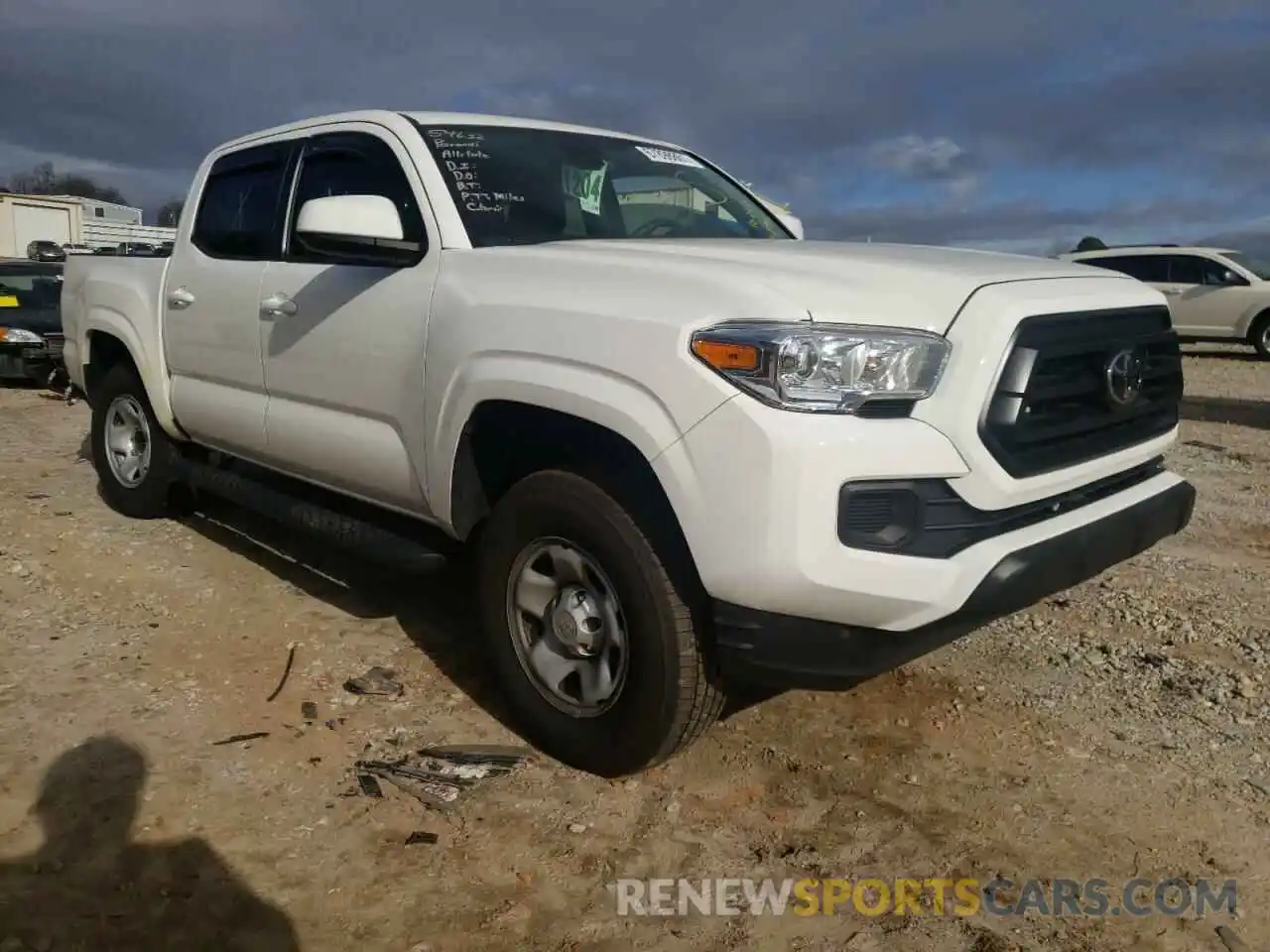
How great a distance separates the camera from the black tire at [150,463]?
212 inches

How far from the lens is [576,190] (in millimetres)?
3869

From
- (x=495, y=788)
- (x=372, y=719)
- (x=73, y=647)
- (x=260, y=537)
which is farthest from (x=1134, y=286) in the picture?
(x=260, y=537)

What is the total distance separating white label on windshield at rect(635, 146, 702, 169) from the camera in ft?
14.4

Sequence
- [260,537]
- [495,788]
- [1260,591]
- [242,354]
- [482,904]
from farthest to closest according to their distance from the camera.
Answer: [260,537]
[1260,591]
[242,354]
[495,788]
[482,904]

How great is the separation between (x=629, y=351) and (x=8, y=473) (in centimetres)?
649

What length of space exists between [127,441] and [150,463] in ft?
1.22

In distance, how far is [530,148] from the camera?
3.89 m

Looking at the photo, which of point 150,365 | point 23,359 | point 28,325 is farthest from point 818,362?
point 28,325

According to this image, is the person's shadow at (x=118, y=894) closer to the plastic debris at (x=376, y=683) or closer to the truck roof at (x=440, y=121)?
the plastic debris at (x=376, y=683)

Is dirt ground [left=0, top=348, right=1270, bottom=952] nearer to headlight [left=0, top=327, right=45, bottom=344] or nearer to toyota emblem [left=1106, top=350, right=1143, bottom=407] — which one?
toyota emblem [left=1106, top=350, right=1143, bottom=407]

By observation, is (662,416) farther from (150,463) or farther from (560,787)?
(150,463)

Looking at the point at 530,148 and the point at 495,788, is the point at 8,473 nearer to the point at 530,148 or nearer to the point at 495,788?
the point at 530,148

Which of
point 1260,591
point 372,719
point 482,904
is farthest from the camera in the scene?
point 1260,591

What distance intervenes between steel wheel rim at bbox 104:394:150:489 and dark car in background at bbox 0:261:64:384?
7380 mm
